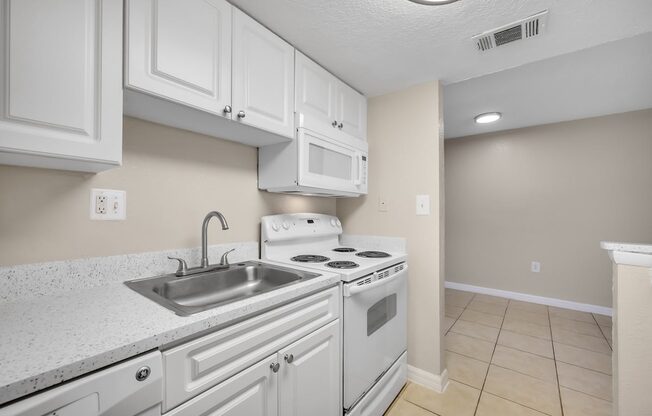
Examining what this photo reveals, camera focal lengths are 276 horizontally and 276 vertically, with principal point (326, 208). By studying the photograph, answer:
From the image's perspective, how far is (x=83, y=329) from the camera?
72 centimetres

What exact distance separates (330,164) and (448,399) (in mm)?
1702

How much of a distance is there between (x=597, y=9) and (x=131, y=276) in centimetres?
245

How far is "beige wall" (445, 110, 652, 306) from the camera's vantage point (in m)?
2.97

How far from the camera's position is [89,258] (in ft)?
3.64

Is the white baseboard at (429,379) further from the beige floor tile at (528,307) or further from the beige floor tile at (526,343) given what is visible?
the beige floor tile at (528,307)

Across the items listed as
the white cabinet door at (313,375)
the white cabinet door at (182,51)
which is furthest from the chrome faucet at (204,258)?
the white cabinet door at (313,375)

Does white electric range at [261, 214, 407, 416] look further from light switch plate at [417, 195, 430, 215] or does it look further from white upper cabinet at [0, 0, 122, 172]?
white upper cabinet at [0, 0, 122, 172]

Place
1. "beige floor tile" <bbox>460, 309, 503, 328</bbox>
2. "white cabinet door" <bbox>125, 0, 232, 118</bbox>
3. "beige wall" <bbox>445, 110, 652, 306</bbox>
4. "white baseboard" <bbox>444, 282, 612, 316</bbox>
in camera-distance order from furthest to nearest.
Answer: "white baseboard" <bbox>444, 282, 612, 316</bbox> → "beige wall" <bbox>445, 110, 652, 306</bbox> → "beige floor tile" <bbox>460, 309, 503, 328</bbox> → "white cabinet door" <bbox>125, 0, 232, 118</bbox>

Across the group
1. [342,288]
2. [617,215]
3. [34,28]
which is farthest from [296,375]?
[617,215]

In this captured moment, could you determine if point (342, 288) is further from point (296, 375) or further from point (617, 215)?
point (617, 215)

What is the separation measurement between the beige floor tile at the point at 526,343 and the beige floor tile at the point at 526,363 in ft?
0.26

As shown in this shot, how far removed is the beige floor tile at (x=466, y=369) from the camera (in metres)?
1.95

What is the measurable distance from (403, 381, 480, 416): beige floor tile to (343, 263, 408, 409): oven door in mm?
280

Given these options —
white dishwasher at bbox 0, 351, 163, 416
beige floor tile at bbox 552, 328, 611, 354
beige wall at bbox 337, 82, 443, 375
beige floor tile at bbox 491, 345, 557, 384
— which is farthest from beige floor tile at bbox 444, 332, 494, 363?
white dishwasher at bbox 0, 351, 163, 416
